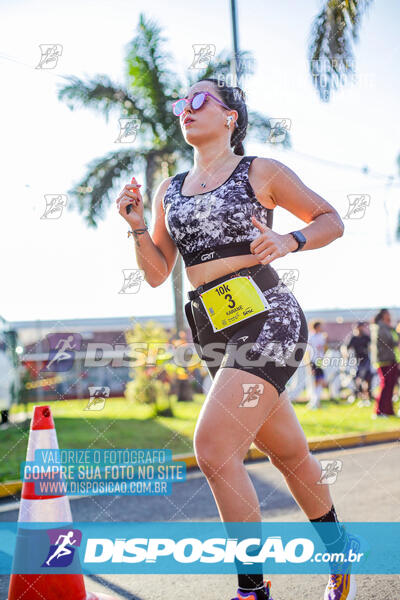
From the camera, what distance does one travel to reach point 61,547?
246 centimetres

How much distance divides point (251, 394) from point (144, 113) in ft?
48.0

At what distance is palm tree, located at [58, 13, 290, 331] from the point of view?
1498cm

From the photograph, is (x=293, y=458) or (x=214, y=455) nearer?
(x=214, y=455)

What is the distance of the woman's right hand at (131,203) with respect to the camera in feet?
8.16

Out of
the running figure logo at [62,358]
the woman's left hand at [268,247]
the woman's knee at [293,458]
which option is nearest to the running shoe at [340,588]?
the woman's knee at [293,458]

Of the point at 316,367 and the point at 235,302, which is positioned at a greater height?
the point at 235,302

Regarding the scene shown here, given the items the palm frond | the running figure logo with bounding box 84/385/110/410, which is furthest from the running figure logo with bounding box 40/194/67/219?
the palm frond

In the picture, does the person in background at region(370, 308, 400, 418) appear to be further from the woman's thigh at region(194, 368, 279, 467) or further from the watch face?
the woman's thigh at region(194, 368, 279, 467)

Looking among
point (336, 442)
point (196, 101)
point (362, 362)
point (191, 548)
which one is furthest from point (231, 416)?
point (362, 362)

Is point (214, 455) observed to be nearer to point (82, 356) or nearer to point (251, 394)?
point (251, 394)

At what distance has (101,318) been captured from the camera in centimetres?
3409

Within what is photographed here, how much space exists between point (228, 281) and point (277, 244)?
247 mm

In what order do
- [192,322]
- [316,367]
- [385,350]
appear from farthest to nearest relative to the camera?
[316,367]
[385,350]
[192,322]

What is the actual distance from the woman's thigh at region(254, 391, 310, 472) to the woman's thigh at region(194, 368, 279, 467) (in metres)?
0.18
